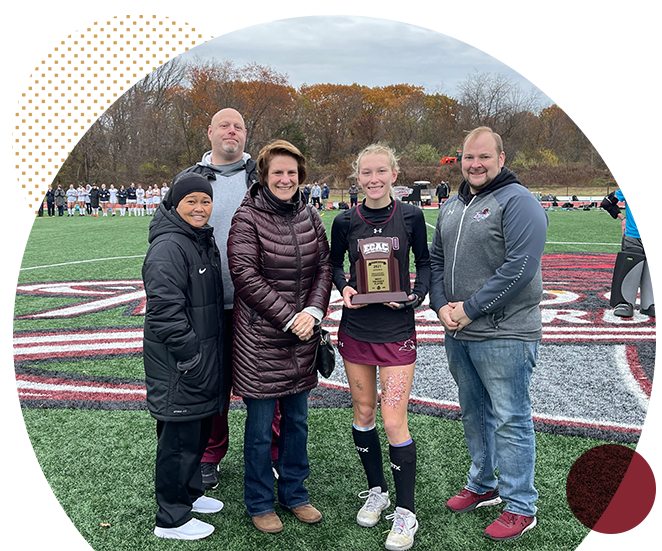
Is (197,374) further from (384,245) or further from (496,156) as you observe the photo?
(496,156)

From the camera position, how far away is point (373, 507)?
3322 millimetres

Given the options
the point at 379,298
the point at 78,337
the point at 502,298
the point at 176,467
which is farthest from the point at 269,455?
the point at 78,337

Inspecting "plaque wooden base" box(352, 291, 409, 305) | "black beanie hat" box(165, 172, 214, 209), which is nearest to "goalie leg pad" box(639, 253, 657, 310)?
"plaque wooden base" box(352, 291, 409, 305)

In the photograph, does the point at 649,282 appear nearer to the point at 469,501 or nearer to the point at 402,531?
the point at 469,501

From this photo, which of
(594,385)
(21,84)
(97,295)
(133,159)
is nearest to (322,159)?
(133,159)

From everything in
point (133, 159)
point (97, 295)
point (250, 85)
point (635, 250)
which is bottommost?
point (97, 295)

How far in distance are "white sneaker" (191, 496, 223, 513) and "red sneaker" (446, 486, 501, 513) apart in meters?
1.38

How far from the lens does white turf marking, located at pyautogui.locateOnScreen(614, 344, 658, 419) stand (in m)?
4.85

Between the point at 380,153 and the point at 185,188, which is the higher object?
the point at 380,153

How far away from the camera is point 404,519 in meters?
3.10

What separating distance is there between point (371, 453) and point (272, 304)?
1.06 metres

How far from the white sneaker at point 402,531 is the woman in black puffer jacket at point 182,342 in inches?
39.6

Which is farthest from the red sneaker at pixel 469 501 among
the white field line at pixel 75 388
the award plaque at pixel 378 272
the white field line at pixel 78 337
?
the white field line at pixel 78 337

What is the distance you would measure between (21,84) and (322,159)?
116 ft
